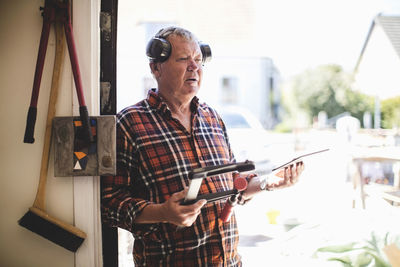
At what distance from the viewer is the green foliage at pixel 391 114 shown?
278 centimetres

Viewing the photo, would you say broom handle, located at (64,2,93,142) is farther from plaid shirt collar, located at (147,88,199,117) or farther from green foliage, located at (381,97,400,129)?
green foliage, located at (381,97,400,129)

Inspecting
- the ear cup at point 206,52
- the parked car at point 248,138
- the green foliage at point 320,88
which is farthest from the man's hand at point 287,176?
the green foliage at point 320,88

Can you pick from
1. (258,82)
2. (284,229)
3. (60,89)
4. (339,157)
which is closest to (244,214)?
(284,229)

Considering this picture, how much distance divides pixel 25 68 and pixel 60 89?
14 centimetres

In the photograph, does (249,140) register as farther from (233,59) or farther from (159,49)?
(233,59)

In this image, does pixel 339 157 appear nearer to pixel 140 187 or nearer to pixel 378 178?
pixel 378 178

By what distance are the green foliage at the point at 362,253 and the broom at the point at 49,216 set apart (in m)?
1.60

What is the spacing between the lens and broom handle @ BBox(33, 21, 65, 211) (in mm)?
1107

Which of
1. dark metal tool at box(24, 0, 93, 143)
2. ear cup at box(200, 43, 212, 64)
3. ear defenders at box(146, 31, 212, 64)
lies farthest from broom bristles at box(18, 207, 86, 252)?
ear cup at box(200, 43, 212, 64)

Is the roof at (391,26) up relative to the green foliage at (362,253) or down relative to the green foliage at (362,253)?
up

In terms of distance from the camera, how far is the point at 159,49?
114 cm

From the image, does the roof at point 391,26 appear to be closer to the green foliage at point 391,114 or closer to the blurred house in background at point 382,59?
the blurred house in background at point 382,59

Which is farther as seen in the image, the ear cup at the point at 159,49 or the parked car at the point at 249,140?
the parked car at the point at 249,140

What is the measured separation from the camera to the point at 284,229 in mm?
3277
